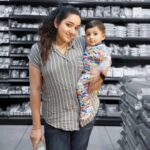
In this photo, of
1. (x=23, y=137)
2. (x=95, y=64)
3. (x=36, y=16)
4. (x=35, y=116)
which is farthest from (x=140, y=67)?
(x=35, y=116)

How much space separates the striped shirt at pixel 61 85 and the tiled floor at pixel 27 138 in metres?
2.53

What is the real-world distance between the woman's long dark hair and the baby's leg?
0.92ft

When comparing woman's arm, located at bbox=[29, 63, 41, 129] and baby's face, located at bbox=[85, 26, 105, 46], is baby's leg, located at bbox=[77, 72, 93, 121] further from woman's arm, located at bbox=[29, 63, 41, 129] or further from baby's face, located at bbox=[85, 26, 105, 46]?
baby's face, located at bbox=[85, 26, 105, 46]

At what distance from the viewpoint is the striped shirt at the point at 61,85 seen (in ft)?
6.03

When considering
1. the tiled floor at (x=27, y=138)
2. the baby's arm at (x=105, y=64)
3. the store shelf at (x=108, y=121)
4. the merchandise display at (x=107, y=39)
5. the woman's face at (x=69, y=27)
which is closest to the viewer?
Answer: the woman's face at (x=69, y=27)

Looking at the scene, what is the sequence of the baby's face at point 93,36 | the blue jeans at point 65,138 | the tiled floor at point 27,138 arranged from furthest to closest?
the tiled floor at point 27,138 < the baby's face at point 93,36 < the blue jeans at point 65,138

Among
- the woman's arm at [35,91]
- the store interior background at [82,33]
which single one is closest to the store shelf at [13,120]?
the store interior background at [82,33]

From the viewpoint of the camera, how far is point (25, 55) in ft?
18.8

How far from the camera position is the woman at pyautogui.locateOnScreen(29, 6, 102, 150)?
1.83 meters

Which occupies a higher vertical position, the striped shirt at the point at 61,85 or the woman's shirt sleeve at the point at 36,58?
the woman's shirt sleeve at the point at 36,58

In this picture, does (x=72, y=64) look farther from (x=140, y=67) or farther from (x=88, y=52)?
(x=140, y=67)

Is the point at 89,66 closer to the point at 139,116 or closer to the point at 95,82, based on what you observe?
the point at 95,82

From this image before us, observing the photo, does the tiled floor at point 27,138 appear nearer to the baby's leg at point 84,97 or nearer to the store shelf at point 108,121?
the store shelf at point 108,121

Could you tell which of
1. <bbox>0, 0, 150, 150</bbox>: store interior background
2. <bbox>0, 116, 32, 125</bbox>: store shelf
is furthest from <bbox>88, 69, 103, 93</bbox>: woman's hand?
<bbox>0, 116, 32, 125</bbox>: store shelf
